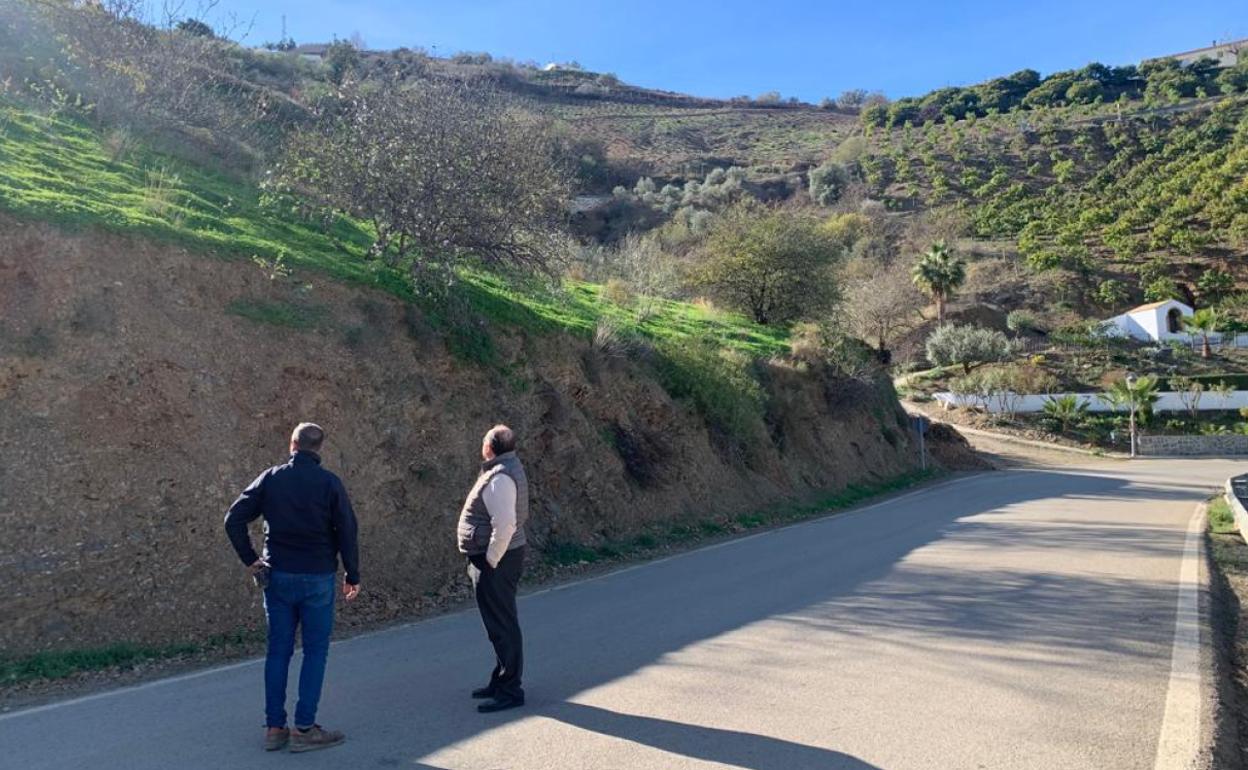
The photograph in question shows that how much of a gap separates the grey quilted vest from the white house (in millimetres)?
70054

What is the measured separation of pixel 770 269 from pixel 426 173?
2080 centimetres

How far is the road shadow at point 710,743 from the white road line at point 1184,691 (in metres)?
1.81

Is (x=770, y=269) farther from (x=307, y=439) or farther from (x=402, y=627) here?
(x=307, y=439)

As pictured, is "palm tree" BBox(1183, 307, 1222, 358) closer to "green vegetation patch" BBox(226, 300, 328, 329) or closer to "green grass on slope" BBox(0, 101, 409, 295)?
"green grass on slope" BBox(0, 101, 409, 295)

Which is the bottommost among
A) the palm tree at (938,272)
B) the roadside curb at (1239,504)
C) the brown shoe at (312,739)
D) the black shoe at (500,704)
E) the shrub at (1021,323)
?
the roadside curb at (1239,504)

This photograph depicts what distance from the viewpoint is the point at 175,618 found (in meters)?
8.02

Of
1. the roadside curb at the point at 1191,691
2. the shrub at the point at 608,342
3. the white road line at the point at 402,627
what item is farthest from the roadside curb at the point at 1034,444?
the roadside curb at the point at 1191,691

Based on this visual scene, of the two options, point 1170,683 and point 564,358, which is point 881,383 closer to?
point 564,358

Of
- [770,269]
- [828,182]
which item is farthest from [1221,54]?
[770,269]

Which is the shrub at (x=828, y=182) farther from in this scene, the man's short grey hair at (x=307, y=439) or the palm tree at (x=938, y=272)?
the man's short grey hair at (x=307, y=439)

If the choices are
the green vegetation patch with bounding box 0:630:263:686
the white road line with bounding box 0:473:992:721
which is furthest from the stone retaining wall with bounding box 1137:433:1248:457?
the green vegetation patch with bounding box 0:630:263:686

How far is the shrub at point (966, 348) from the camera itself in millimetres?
59031

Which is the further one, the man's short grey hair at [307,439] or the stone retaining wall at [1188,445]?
the stone retaining wall at [1188,445]

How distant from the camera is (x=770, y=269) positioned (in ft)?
A: 107
